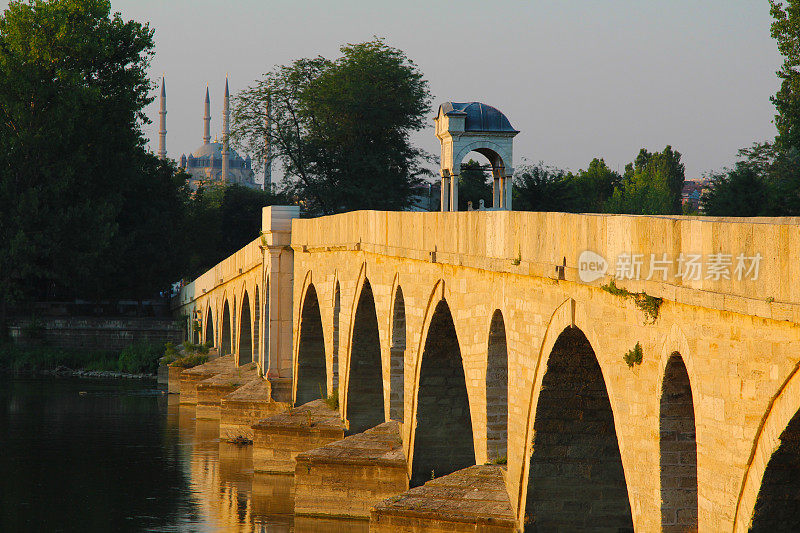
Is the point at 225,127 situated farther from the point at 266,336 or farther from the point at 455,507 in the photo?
the point at 455,507

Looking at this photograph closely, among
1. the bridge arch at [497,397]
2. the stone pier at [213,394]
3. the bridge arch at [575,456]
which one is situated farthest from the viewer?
the stone pier at [213,394]

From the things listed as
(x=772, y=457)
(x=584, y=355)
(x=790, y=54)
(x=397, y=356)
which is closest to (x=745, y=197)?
(x=790, y=54)

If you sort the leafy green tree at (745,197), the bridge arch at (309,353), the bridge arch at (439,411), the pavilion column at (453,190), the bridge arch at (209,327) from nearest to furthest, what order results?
the bridge arch at (439,411)
the pavilion column at (453,190)
the bridge arch at (309,353)
the leafy green tree at (745,197)
the bridge arch at (209,327)

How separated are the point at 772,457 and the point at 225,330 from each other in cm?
4040

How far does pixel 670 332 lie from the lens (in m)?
8.12

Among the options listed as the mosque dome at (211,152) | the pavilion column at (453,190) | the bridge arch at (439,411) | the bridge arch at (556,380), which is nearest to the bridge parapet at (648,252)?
the bridge arch at (556,380)

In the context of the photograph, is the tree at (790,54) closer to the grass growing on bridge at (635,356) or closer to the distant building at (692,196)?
the grass growing on bridge at (635,356)

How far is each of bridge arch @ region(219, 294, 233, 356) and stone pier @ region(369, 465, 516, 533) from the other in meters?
31.7

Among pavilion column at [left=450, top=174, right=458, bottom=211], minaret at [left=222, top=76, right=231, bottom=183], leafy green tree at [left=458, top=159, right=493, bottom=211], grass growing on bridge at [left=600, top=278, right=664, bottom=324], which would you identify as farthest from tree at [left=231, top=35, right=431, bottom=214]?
minaret at [left=222, top=76, right=231, bottom=183]

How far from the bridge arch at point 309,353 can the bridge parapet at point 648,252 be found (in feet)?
35.0

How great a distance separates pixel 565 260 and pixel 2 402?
29473 millimetres

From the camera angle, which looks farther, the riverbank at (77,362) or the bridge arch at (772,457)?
the riverbank at (77,362)

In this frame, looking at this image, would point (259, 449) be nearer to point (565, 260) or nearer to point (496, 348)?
point (496, 348)

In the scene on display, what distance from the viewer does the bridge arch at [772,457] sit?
6414mm
